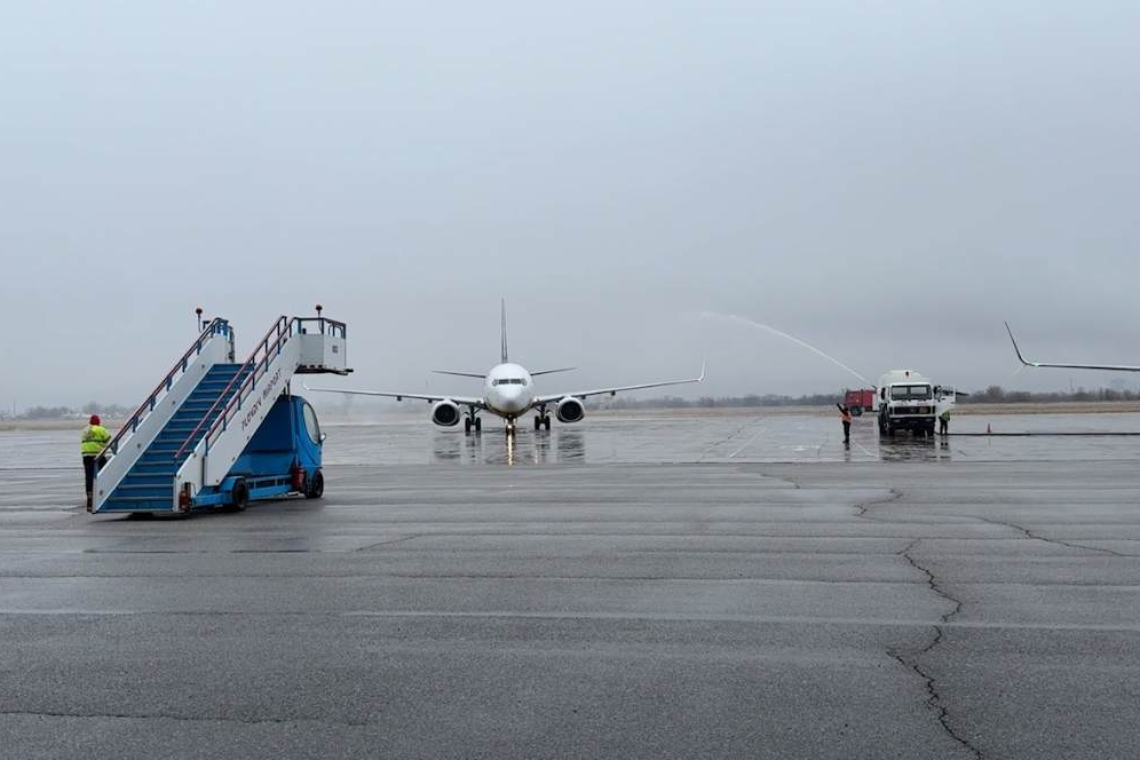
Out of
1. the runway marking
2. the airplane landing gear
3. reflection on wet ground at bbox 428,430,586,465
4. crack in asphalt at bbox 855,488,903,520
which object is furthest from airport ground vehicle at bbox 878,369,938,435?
the runway marking

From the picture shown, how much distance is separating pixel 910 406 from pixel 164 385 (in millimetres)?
31100

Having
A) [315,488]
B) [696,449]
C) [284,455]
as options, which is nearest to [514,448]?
[696,449]

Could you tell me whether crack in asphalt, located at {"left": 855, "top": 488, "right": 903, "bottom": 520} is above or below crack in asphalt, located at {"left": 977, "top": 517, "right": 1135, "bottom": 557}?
above

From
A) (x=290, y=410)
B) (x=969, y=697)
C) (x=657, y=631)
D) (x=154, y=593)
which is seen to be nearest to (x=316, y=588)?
(x=154, y=593)

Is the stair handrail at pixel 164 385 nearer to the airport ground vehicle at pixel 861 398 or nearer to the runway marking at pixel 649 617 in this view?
the runway marking at pixel 649 617

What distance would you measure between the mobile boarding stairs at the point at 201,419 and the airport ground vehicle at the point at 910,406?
26.9 m

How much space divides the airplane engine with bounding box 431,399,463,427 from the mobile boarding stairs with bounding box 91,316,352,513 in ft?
94.0

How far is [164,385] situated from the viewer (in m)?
19.5

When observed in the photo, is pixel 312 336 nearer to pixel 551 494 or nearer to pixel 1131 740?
Result: pixel 551 494

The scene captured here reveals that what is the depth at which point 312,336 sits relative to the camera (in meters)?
21.8

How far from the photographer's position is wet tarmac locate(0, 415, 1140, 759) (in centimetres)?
548

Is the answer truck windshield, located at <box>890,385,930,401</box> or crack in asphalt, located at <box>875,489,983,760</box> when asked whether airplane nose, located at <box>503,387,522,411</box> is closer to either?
truck windshield, located at <box>890,385,930,401</box>

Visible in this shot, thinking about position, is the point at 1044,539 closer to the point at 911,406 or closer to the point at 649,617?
the point at 649,617

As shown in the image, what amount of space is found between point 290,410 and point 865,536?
12.4 m
